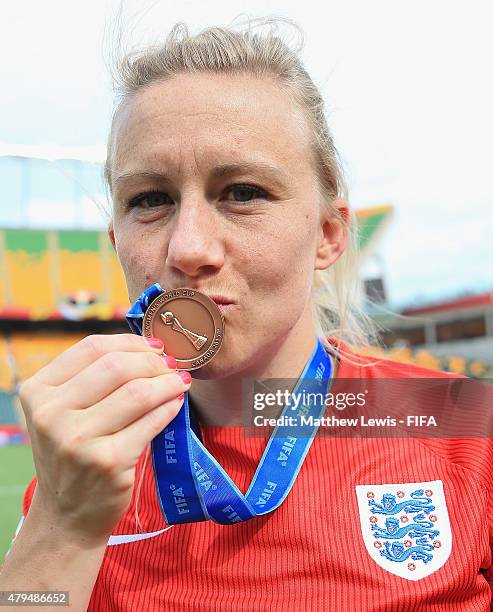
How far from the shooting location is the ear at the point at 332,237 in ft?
6.97

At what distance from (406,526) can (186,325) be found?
834 mm

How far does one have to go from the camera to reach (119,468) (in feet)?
4.21

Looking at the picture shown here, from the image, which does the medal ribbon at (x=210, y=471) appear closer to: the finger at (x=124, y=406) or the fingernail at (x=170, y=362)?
the fingernail at (x=170, y=362)

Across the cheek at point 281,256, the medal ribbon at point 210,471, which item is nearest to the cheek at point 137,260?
the medal ribbon at point 210,471

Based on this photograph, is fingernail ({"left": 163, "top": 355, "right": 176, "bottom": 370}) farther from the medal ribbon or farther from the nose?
the nose

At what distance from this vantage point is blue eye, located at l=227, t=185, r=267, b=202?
1744 millimetres

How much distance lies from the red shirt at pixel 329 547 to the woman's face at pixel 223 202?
44 cm

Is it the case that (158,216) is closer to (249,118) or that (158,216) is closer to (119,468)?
(249,118)

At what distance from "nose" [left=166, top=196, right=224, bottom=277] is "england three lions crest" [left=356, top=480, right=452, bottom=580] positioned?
781mm

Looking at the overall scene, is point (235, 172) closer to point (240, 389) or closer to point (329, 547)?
point (240, 389)

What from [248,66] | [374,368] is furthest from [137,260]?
[374,368]

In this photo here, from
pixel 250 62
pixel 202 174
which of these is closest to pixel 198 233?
pixel 202 174

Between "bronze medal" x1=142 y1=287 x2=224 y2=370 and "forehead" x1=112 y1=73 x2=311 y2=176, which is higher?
"forehead" x1=112 y1=73 x2=311 y2=176

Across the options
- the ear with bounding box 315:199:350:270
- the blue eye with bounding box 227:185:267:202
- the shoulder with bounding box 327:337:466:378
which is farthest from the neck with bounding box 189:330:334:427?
the blue eye with bounding box 227:185:267:202
